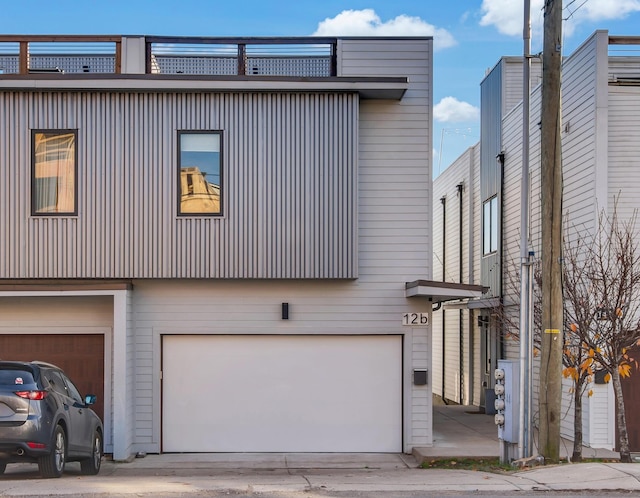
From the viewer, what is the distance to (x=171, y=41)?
1673cm

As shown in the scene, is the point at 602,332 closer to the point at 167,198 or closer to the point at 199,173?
the point at 199,173

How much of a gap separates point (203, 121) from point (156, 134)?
84cm

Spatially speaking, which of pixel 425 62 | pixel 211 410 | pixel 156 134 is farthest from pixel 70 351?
pixel 425 62

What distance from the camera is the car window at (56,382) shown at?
1261cm

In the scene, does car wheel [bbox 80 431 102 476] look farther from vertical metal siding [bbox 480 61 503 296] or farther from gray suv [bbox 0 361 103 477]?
vertical metal siding [bbox 480 61 503 296]

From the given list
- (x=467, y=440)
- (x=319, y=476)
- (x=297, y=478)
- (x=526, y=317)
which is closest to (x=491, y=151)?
(x=467, y=440)

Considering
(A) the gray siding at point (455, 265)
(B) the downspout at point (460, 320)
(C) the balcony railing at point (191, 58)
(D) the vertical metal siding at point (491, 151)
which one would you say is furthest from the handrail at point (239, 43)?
(B) the downspout at point (460, 320)

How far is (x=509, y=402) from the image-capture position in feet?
44.7

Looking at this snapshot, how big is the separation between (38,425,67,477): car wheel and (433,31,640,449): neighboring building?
7.77 meters

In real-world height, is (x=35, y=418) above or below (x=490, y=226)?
below

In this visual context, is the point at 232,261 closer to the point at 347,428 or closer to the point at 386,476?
the point at 347,428

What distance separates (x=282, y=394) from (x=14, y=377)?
5.92m

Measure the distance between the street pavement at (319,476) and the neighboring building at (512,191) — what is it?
3.65 metres

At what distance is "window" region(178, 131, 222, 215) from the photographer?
1634 centimetres
